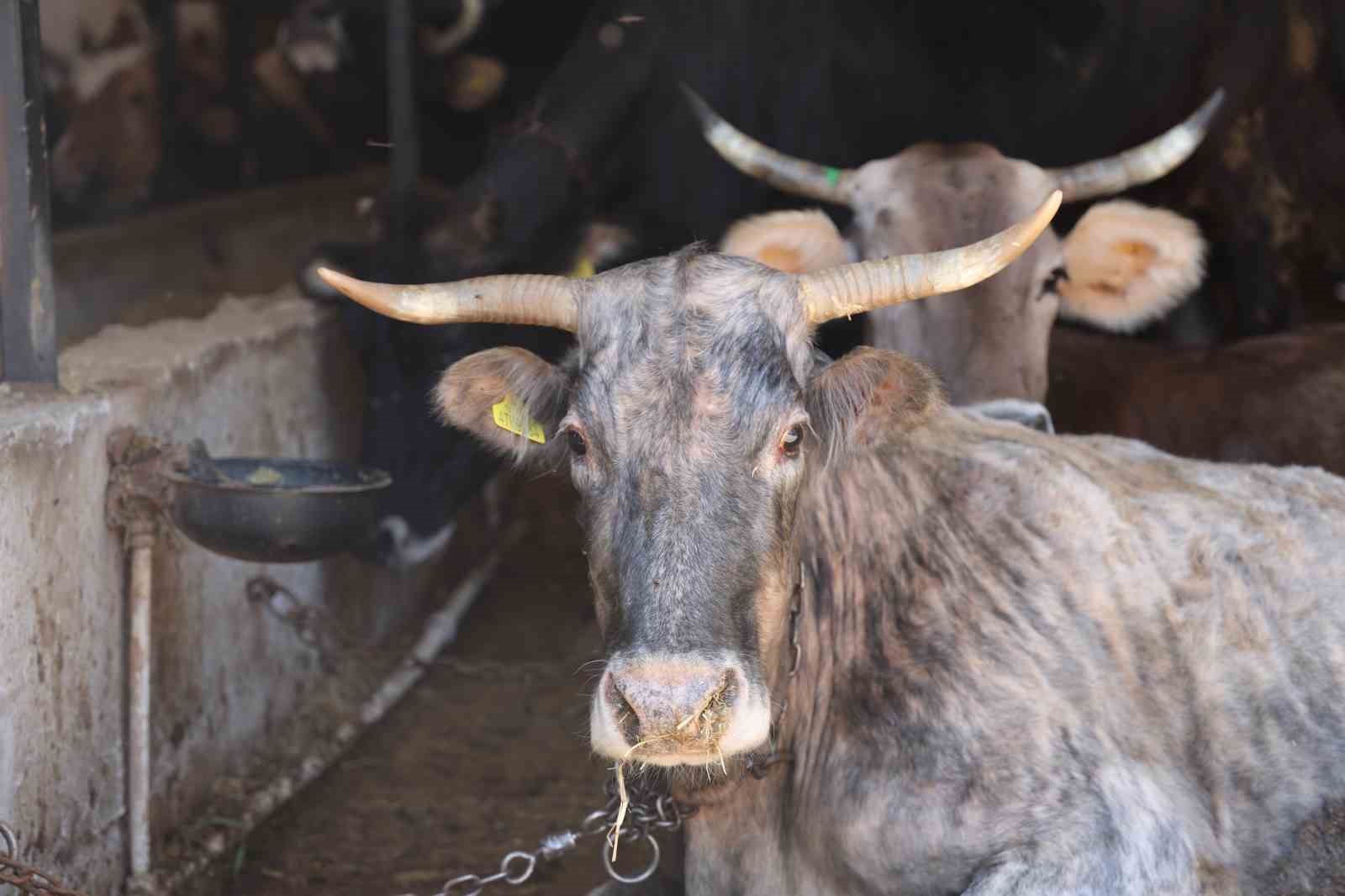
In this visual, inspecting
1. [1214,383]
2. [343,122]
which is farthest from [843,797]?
[343,122]

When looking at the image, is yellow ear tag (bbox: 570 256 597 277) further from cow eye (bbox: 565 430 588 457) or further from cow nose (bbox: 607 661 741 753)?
cow nose (bbox: 607 661 741 753)

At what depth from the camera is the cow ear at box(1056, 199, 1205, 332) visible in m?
5.57

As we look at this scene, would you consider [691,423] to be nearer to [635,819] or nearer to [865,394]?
[865,394]

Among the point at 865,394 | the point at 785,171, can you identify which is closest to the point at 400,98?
the point at 785,171

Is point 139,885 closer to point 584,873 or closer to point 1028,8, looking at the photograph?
point 584,873

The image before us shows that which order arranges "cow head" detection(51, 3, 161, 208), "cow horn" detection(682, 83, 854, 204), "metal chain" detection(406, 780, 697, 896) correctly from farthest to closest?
1. "cow head" detection(51, 3, 161, 208)
2. "cow horn" detection(682, 83, 854, 204)
3. "metal chain" detection(406, 780, 697, 896)

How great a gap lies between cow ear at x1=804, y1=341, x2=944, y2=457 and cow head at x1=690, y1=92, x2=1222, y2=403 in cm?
181

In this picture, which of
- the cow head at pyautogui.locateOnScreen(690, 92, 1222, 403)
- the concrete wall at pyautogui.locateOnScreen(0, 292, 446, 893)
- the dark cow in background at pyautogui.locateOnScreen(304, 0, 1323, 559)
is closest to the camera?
the concrete wall at pyautogui.locateOnScreen(0, 292, 446, 893)

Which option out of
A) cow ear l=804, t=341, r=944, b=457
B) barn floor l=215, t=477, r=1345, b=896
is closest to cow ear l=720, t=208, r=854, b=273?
barn floor l=215, t=477, r=1345, b=896

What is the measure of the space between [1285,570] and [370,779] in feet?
9.46

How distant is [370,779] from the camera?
5344 mm

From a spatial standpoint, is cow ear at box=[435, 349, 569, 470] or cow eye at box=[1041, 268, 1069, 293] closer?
cow ear at box=[435, 349, 569, 470]

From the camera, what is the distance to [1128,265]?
5691mm

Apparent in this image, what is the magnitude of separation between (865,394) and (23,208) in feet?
7.12
